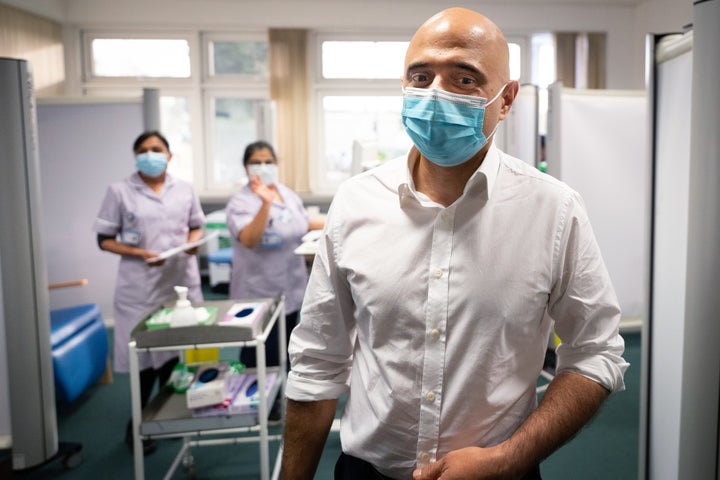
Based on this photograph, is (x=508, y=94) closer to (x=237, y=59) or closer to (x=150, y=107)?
(x=150, y=107)

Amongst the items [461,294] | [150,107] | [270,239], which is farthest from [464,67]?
[150,107]

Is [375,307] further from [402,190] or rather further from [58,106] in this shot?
[58,106]

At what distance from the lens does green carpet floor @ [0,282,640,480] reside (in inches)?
91.2

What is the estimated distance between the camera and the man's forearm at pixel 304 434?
1022mm

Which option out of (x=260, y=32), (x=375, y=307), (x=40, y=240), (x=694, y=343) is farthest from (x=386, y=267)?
(x=260, y=32)

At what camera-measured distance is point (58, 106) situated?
3652mm

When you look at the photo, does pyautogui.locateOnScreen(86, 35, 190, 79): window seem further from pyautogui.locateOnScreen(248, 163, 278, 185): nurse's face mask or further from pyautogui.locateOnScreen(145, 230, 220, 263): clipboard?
pyautogui.locateOnScreen(145, 230, 220, 263): clipboard

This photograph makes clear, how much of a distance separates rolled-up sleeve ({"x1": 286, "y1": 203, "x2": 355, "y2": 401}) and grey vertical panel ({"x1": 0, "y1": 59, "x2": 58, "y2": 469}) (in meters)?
1.66

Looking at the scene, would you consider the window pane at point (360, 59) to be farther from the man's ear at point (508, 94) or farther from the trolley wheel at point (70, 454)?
the man's ear at point (508, 94)

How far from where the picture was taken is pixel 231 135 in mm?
6602

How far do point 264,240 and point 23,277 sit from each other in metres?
1.02

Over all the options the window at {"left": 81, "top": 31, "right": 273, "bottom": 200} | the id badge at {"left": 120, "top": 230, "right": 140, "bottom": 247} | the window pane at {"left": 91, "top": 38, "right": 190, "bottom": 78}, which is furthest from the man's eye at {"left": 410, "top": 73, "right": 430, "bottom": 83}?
the window pane at {"left": 91, "top": 38, "right": 190, "bottom": 78}

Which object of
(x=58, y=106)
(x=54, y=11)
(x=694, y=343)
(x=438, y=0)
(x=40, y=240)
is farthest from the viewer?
(x=438, y=0)

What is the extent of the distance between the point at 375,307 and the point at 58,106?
138 inches
